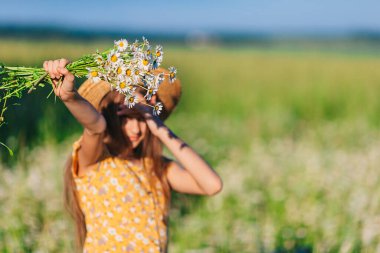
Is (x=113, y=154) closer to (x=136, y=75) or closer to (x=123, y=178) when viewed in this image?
(x=123, y=178)

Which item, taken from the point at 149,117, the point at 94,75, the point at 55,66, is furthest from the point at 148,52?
the point at 149,117

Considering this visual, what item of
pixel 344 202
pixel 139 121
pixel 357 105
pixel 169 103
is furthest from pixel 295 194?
pixel 357 105

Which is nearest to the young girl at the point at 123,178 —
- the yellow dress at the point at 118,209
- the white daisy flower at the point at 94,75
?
the yellow dress at the point at 118,209

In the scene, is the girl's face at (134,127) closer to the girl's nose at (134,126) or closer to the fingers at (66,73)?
the girl's nose at (134,126)

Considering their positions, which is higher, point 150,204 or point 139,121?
point 139,121

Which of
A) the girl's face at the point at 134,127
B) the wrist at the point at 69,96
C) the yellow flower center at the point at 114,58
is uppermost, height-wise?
the yellow flower center at the point at 114,58

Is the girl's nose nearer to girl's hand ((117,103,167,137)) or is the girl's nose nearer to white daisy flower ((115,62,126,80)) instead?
girl's hand ((117,103,167,137))

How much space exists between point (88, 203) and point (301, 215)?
1882mm

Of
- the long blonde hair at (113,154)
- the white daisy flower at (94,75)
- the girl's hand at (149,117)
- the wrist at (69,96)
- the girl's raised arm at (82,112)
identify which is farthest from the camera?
the long blonde hair at (113,154)

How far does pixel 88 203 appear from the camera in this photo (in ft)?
7.55

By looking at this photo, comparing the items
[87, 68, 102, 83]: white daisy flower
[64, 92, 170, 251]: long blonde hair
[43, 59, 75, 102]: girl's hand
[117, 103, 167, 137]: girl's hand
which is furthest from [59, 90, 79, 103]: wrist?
[64, 92, 170, 251]: long blonde hair

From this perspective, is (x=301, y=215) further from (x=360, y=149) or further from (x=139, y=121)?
(x=360, y=149)

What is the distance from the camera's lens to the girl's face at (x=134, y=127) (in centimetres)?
231

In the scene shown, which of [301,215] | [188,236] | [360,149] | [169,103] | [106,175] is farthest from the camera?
[360,149]
